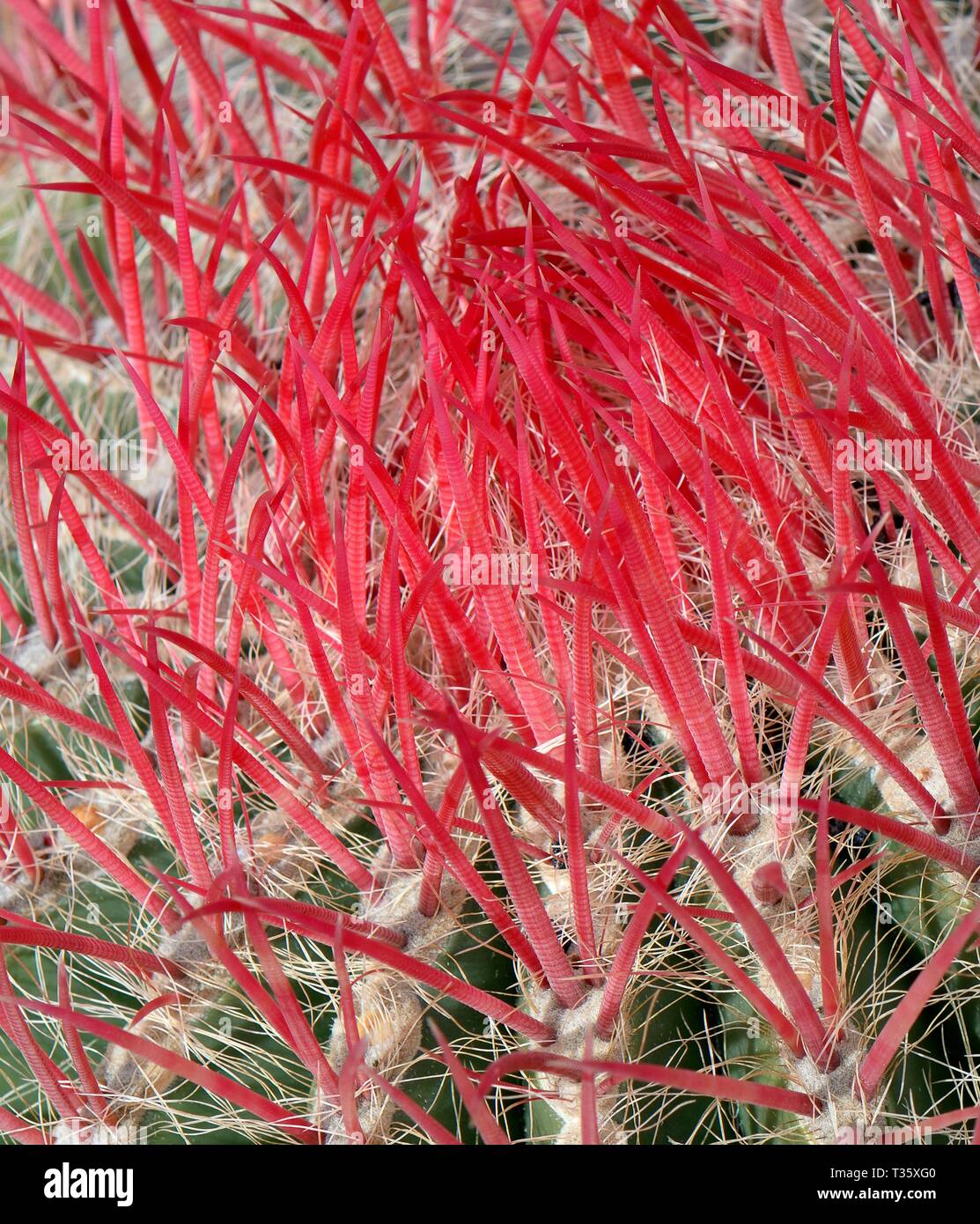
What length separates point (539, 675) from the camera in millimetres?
620

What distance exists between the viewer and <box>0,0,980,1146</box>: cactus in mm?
564

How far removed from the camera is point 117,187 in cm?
Result: 75

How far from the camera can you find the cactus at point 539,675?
56cm

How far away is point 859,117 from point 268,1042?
0.72 m

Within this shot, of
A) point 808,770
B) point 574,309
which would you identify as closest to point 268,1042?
point 808,770

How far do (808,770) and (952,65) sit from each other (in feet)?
2.05
